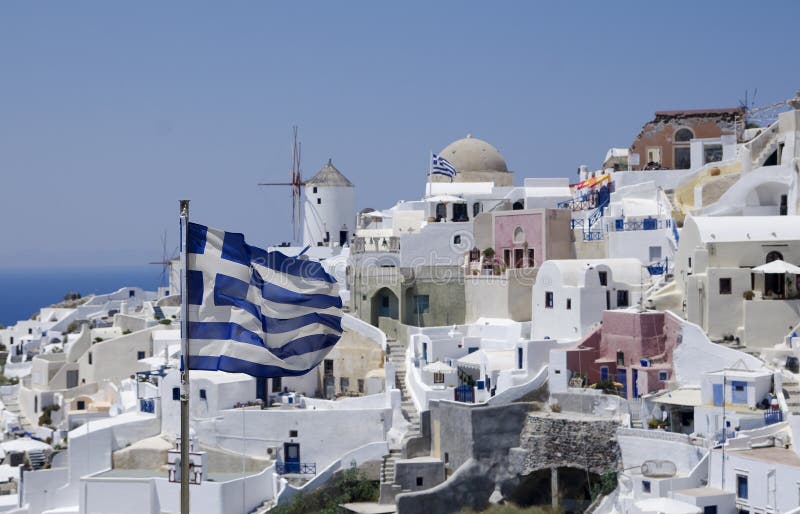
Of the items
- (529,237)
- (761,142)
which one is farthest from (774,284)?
(529,237)

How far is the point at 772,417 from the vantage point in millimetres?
32812

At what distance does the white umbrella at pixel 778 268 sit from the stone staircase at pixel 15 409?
30845mm

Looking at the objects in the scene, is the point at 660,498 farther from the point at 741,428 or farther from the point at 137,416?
the point at 137,416

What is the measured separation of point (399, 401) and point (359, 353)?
5529mm

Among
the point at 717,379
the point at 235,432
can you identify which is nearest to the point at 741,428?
the point at 717,379

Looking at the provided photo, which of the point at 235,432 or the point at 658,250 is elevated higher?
the point at 658,250

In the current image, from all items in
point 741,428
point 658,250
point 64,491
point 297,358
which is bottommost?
point 64,491

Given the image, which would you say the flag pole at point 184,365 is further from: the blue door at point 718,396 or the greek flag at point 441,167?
the greek flag at point 441,167

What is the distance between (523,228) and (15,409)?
83.8 ft

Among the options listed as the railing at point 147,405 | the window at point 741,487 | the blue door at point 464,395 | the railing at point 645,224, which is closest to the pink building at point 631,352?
the blue door at point 464,395

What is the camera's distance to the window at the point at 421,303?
4925cm

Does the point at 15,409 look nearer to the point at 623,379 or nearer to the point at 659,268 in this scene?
the point at 659,268

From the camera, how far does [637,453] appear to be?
35.2 m

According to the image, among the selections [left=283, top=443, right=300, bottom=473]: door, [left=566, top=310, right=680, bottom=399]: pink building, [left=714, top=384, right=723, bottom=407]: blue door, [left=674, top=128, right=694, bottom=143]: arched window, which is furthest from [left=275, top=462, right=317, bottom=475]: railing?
[left=674, top=128, right=694, bottom=143]: arched window
